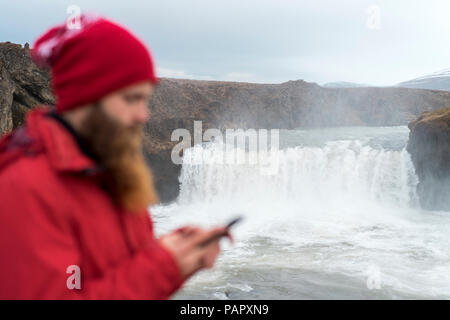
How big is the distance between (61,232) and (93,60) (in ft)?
1.48

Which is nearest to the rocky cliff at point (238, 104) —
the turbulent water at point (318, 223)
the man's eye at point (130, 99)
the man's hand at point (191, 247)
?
the turbulent water at point (318, 223)

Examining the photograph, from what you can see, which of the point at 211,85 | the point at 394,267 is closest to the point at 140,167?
the point at 394,267

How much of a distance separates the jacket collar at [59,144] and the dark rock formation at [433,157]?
766 inches

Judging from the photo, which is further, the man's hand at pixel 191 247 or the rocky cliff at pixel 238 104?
the rocky cliff at pixel 238 104

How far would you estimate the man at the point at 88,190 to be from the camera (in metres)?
0.98

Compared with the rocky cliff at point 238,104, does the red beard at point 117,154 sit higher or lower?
lower

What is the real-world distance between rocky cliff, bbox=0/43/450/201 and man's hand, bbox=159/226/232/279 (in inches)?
725

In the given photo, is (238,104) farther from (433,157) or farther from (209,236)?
(209,236)

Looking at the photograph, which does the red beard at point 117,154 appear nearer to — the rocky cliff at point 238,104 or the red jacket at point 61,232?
the red jacket at point 61,232

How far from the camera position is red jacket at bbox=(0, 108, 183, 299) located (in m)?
0.97
